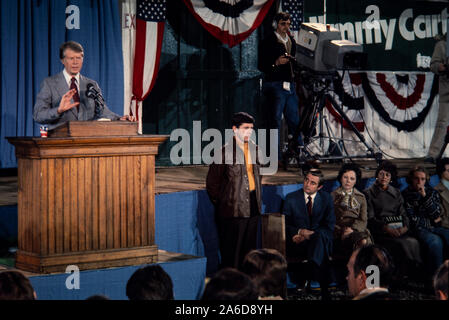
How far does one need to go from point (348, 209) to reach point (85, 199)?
2.49 m

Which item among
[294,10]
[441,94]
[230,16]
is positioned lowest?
[441,94]

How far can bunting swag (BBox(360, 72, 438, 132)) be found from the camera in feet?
32.0

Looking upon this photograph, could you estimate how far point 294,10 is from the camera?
8.91 metres

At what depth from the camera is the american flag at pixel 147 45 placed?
7.82 meters

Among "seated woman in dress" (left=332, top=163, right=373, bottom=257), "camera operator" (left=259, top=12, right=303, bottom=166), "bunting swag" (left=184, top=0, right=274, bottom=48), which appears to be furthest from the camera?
"bunting swag" (left=184, top=0, right=274, bottom=48)

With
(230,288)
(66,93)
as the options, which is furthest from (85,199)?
(230,288)

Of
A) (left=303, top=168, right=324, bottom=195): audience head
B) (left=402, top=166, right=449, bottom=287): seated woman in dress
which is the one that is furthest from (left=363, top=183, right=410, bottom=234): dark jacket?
(left=303, top=168, right=324, bottom=195): audience head

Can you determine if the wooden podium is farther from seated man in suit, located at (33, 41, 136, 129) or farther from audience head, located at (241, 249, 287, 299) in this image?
audience head, located at (241, 249, 287, 299)

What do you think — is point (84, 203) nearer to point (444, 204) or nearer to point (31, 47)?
point (31, 47)

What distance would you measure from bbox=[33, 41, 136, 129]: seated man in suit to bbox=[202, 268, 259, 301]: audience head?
76.0 inches

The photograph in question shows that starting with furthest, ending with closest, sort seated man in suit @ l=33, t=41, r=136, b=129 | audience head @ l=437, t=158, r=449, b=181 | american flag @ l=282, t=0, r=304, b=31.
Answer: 1. american flag @ l=282, t=0, r=304, b=31
2. audience head @ l=437, t=158, r=449, b=181
3. seated man in suit @ l=33, t=41, r=136, b=129

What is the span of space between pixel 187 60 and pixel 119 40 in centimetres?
107

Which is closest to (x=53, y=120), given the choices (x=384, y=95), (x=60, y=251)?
(x=60, y=251)

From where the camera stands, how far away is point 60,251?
4.19 meters
